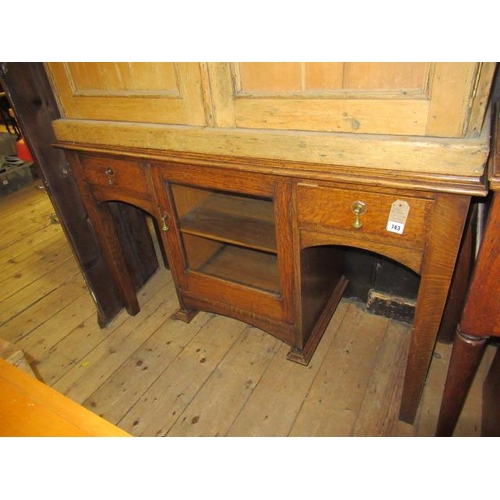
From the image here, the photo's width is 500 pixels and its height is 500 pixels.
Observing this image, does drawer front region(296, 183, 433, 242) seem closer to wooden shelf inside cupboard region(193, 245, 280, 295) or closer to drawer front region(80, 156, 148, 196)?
wooden shelf inside cupboard region(193, 245, 280, 295)

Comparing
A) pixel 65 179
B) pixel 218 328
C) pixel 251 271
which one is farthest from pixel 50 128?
pixel 218 328

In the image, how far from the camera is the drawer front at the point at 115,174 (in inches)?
57.2

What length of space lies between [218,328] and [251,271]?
40 centimetres

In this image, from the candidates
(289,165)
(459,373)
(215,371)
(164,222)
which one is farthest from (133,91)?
(459,373)

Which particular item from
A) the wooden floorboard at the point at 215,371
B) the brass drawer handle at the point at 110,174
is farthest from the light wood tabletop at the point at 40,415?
the brass drawer handle at the point at 110,174

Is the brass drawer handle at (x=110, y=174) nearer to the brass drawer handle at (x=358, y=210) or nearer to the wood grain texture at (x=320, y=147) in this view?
the wood grain texture at (x=320, y=147)

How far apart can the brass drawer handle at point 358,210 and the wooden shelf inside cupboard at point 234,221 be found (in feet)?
1.34

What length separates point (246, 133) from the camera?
1101 millimetres

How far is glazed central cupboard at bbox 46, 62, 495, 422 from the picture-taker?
879 mm

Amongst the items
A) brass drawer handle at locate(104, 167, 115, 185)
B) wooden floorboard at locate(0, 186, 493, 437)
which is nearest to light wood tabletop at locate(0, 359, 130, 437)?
wooden floorboard at locate(0, 186, 493, 437)

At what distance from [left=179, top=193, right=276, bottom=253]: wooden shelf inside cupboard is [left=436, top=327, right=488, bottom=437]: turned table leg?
2.23 feet

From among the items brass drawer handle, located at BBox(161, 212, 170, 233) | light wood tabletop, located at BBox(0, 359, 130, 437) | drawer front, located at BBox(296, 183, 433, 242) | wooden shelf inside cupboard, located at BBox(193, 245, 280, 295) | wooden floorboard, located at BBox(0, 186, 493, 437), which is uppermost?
drawer front, located at BBox(296, 183, 433, 242)

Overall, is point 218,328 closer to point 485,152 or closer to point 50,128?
point 50,128
